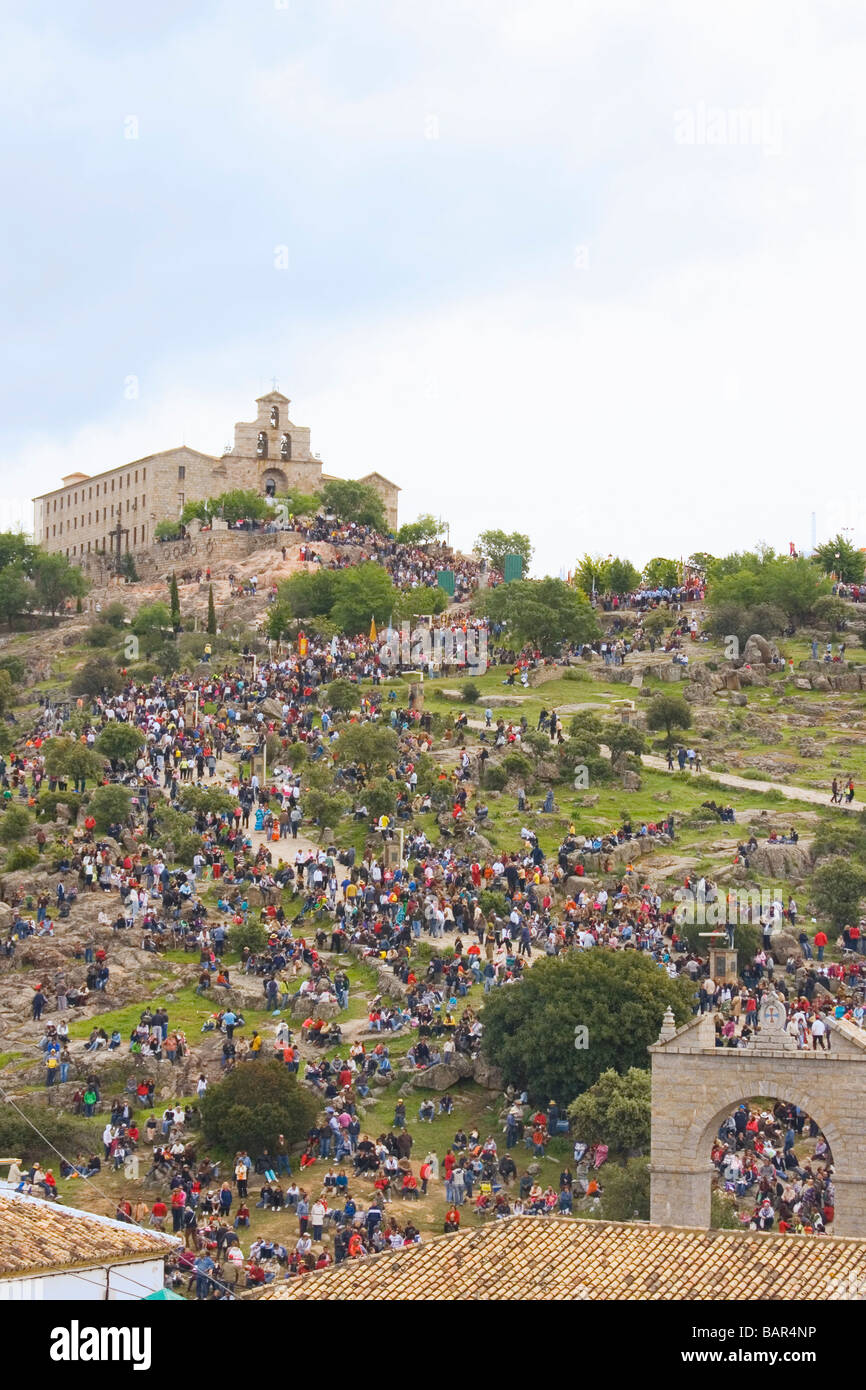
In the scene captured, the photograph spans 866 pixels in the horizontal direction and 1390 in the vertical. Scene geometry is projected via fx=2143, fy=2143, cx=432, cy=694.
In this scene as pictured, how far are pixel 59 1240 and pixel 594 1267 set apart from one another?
21.4ft

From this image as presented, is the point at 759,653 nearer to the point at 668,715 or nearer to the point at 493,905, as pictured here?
the point at 668,715

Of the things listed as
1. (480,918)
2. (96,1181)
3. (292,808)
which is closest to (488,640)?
(292,808)

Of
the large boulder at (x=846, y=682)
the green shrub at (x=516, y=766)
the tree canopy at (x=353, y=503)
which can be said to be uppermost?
the tree canopy at (x=353, y=503)

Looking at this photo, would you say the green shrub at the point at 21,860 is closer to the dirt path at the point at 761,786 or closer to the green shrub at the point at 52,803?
the green shrub at the point at 52,803

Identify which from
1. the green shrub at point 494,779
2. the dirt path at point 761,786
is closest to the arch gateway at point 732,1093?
the green shrub at point 494,779

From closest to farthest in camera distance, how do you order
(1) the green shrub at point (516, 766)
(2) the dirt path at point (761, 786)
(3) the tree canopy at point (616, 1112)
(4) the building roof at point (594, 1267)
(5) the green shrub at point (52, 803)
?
(4) the building roof at point (594, 1267)
(3) the tree canopy at point (616, 1112)
(5) the green shrub at point (52, 803)
(1) the green shrub at point (516, 766)
(2) the dirt path at point (761, 786)

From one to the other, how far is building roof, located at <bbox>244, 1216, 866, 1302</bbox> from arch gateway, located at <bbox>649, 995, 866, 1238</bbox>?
1.79 m

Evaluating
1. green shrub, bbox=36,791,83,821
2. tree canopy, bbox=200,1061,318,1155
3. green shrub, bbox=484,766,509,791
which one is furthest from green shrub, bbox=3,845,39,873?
tree canopy, bbox=200,1061,318,1155

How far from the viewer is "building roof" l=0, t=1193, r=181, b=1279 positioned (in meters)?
24.5

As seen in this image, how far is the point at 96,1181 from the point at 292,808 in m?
21.9

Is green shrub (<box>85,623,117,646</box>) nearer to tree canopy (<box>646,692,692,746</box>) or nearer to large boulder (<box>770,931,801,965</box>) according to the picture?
tree canopy (<box>646,692,692,746</box>)

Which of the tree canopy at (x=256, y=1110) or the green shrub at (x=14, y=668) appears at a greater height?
the green shrub at (x=14, y=668)

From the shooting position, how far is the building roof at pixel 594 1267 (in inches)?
1002

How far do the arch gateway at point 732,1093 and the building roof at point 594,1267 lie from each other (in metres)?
1.79
